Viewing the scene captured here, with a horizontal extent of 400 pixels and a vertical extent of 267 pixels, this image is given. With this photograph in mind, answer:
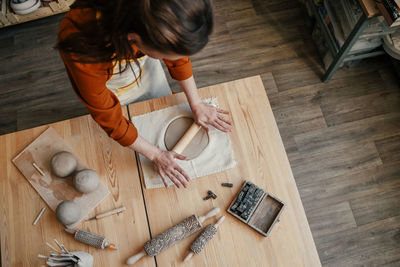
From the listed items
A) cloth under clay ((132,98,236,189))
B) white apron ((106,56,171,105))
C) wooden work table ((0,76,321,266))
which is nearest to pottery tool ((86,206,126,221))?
wooden work table ((0,76,321,266))

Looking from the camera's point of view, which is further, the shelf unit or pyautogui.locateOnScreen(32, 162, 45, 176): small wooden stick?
the shelf unit

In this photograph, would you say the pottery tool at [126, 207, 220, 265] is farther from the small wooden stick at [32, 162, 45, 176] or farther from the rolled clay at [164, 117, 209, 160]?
the small wooden stick at [32, 162, 45, 176]

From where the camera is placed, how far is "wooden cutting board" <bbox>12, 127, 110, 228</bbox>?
1.08 meters

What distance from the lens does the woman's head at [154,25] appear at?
61cm

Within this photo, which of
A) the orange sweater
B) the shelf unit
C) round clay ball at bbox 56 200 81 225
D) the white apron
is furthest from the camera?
the shelf unit

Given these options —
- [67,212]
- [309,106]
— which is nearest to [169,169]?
[67,212]

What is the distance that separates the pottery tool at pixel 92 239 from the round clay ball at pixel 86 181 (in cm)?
14

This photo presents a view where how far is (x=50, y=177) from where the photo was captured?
1110 millimetres

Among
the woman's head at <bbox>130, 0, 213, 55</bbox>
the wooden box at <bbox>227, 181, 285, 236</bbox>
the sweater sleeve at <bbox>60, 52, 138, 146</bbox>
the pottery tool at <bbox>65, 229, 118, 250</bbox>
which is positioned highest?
the woman's head at <bbox>130, 0, 213, 55</bbox>

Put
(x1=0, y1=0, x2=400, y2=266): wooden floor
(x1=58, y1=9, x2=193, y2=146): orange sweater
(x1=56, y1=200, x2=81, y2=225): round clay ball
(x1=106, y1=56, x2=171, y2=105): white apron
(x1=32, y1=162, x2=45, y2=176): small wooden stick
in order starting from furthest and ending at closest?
(x1=0, y1=0, x2=400, y2=266): wooden floor, (x1=106, y1=56, x2=171, y2=105): white apron, (x1=32, y1=162, x2=45, y2=176): small wooden stick, (x1=56, y1=200, x2=81, y2=225): round clay ball, (x1=58, y1=9, x2=193, y2=146): orange sweater

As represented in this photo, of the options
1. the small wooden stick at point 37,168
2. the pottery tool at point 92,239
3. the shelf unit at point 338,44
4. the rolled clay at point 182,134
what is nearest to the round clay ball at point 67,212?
the pottery tool at point 92,239

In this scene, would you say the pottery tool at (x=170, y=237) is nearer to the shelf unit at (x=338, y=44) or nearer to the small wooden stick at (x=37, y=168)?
the small wooden stick at (x=37, y=168)

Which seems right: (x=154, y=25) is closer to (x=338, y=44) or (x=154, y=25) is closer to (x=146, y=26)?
(x=146, y=26)

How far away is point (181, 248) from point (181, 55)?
0.65 metres
